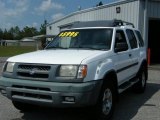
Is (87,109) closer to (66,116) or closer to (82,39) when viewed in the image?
(66,116)

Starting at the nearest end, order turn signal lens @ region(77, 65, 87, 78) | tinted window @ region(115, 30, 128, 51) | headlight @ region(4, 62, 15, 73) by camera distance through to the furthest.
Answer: turn signal lens @ region(77, 65, 87, 78) → headlight @ region(4, 62, 15, 73) → tinted window @ region(115, 30, 128, 51)

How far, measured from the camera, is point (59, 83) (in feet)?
18.7

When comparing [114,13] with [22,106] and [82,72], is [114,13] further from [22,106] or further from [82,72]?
[82,72]

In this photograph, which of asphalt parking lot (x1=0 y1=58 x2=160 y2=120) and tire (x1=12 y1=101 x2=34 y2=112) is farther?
tire (x1=12 y1=101 x2=34 y2=112)

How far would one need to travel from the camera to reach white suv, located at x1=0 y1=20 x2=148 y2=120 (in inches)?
223

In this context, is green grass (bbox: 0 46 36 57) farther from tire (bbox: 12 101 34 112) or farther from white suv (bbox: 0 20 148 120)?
white suv (bbox: 0 20 148 120)

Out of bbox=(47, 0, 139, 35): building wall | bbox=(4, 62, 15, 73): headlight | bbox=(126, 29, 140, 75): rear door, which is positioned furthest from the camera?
bbox=(47, 0, 139, 35): building wall

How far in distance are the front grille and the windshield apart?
1.48 metres

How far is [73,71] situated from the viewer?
5.73 m

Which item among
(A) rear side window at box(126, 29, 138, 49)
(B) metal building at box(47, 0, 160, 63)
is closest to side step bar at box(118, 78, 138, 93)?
(A) rear side window at box(126, 29, 138, 49)

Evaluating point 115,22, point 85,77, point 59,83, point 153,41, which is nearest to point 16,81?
point 59,83

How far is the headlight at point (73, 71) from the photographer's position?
571 cm

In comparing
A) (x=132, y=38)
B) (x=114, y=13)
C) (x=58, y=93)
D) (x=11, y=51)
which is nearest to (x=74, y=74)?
(x=58, y=93)

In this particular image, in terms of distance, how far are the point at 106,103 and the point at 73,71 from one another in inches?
46.4
